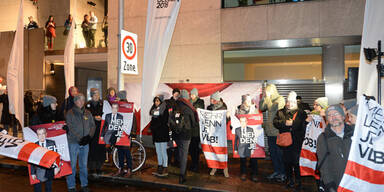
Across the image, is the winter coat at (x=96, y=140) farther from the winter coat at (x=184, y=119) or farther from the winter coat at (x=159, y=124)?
the winter coat at (x=184, y=119)

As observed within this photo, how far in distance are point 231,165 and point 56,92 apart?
12.5 meters

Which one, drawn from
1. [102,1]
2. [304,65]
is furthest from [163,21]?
[102,1]

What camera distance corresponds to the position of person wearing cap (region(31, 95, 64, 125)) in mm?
5657

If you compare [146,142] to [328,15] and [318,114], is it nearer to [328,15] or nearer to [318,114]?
[318,114]

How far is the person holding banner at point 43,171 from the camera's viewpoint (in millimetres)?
4973

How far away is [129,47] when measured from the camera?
24.9ft

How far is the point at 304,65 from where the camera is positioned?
10.2 metres

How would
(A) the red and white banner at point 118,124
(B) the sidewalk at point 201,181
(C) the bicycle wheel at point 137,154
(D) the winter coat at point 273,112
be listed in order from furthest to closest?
(C) the bicycle wheel at point 137,154
(A) the red and white banner at point 118,124
(D) the winter coat at point 273,112
(B) the sidewalk at point 201,181

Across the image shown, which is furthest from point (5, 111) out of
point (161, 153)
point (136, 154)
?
point (161, 153)

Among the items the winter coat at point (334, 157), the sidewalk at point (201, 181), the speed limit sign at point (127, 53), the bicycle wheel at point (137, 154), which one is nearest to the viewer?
the winter coat at point (334, 157)

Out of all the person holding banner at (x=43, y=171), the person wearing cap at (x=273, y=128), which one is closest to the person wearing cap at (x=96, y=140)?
the person holding banner at (x=43, y=171)

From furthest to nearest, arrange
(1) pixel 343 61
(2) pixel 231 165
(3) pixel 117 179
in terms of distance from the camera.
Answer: (1) pixel 343 61 < (2) pixel 231 165 < (3) pixel 117 179

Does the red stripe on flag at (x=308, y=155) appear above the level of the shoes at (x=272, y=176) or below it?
above

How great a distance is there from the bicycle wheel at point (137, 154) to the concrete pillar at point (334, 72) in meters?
6.37
